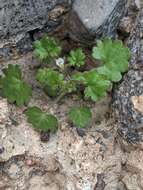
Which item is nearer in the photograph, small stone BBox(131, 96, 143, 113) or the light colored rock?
small stone BBox(131, 96, 143, 113)

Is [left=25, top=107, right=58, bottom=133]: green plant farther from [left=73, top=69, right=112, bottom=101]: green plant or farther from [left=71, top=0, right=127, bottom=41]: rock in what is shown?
[left=71, top=0, right=127, bottom=41]: rock

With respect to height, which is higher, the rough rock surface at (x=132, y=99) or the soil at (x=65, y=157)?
the rough rock surface at (x=132, y=99)

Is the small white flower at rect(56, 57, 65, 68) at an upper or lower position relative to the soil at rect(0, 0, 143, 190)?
upper

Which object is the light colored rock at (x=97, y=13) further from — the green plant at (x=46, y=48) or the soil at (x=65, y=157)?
the soil at (x=65, y=157)

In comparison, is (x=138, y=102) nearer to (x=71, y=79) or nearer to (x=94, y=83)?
(x=94, y=83)

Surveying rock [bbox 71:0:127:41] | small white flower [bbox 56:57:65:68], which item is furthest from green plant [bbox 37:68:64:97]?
rock [bbox 71:0:127:41]

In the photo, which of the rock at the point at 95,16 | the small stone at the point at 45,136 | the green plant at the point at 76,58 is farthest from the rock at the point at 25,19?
the small stone at the point at 45,136

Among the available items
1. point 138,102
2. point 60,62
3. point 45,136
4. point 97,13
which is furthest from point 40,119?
point 97,13
